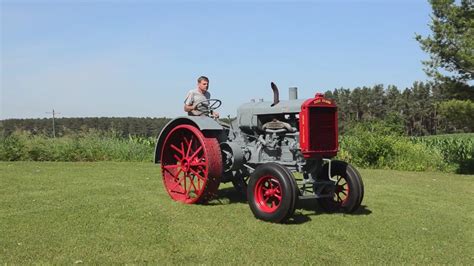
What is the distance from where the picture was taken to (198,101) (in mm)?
7387

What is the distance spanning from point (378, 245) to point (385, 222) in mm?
1159

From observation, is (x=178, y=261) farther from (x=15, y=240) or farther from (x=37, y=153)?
(x=37, y=153)

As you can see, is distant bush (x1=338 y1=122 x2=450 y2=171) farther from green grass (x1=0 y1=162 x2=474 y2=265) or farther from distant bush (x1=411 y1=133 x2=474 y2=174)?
green grass (x1=0 y1=162 x2=474 y2=265)

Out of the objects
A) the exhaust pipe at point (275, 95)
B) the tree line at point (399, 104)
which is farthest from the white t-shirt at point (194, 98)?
the tree line at point (399, 104)

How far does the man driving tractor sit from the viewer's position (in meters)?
7.38

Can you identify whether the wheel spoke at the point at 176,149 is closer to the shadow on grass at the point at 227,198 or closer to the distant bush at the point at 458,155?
the shadow on grass at the point at 227,198

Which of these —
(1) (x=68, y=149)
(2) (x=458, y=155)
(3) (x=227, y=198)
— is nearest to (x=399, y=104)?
(2) (x=458, y=155)

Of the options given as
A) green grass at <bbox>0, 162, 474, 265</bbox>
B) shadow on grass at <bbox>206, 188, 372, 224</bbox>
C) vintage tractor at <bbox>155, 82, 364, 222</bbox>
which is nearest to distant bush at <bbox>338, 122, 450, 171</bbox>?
green grass at <bbox>0, 162, 474, 265</bbox>

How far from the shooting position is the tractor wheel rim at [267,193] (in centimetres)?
580

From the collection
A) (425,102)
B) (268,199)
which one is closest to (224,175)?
(268,199)

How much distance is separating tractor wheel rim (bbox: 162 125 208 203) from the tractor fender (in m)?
0.11

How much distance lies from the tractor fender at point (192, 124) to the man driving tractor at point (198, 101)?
0.63ft

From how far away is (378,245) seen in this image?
474cm

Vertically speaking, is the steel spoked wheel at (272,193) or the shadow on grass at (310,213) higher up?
the steel spoked wheel at (272,193)
